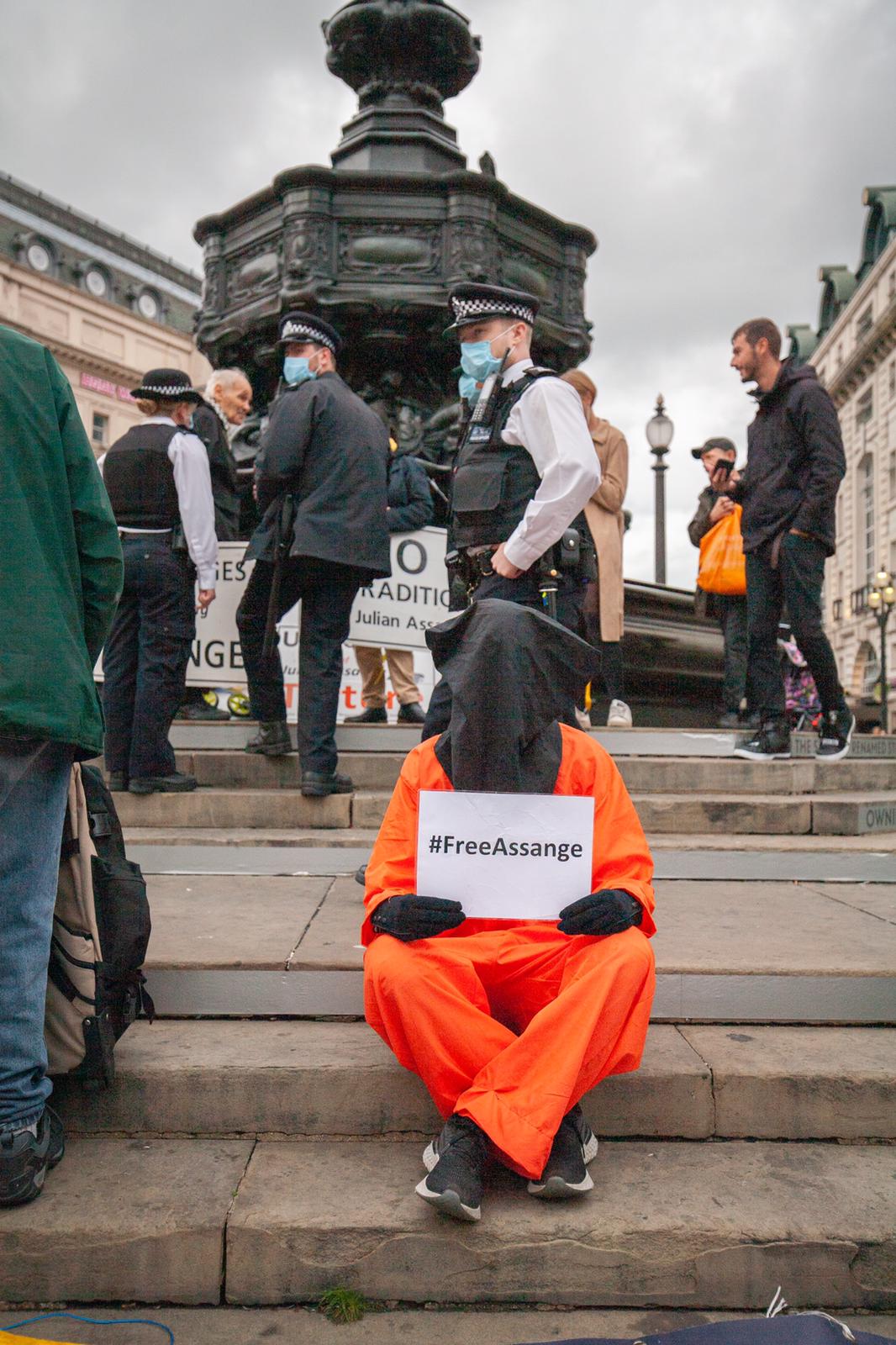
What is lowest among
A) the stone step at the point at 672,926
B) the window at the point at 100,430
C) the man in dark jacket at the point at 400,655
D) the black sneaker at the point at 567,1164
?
the black sneaker at the point at 567,1164

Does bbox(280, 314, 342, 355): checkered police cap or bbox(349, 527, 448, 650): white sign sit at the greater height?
bbox(280, 314, 342, 355): checkered police cap

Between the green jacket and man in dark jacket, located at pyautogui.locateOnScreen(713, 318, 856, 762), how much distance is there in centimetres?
363

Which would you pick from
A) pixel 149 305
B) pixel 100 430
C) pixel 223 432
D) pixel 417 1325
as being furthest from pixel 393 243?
pixel 149 305

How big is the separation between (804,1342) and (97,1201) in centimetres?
141

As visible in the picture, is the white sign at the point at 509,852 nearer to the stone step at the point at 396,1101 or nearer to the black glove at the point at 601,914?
the black glove at the point at 601,914

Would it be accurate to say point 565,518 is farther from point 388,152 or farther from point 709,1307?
point 388,152

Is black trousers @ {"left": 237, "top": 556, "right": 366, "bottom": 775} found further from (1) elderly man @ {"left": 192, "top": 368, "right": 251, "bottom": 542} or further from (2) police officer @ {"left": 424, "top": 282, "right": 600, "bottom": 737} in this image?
(1) elderly man @ {"left": 192, "top": 368, "right": 251, "bottom": 542}

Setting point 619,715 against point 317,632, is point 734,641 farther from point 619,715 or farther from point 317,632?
point 317,632

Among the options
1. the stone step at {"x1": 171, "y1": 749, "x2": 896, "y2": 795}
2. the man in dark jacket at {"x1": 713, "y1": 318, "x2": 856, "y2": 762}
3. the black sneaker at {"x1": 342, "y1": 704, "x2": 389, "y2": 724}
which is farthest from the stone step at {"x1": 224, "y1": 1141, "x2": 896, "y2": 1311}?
the black sneaker at {"x1": 342, "y1": 704, "x2": 389, "y2": 724}

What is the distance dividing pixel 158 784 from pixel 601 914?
298 cm

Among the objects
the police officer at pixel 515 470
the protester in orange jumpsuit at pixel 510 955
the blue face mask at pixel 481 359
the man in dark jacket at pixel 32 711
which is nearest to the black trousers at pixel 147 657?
the police officer at pixel 515 470

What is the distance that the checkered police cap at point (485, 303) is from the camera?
148 inches

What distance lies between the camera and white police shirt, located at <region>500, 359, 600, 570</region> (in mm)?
3480

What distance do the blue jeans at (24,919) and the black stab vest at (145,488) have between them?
2811 millimetres
